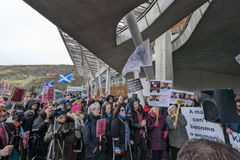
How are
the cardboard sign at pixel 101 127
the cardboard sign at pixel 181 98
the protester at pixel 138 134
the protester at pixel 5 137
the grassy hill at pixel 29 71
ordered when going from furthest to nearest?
the grassy hill at pixel 29 71, the protester at pixel 138 134, the cardboard sign at pixel 181 98, the cardboard sign at pixel 101 127, the protester at pixel 5 137

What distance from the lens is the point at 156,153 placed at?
23.3ft

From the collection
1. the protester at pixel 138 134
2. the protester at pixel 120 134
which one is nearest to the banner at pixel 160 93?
the protester at pixel 138 134

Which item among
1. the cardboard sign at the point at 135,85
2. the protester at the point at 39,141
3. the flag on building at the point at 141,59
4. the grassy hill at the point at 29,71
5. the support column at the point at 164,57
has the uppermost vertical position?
the grassy hill at the point at 29,71

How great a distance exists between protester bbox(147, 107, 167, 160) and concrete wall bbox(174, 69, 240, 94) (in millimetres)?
23198

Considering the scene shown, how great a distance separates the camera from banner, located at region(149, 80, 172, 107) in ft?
23.2

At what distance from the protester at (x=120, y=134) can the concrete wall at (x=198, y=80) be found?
23878 mm

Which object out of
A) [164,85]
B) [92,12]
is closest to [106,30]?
[92,12]

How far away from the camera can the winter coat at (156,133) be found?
7.05 m

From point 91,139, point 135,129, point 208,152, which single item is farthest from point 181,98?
point 208,152

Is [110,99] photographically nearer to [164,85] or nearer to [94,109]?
[164,85]

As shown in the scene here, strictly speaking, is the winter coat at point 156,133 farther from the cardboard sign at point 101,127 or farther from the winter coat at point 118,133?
the cardboard sign at point 101,127

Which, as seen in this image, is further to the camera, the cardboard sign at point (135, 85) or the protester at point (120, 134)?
the cardboard sign at point (135, 85)

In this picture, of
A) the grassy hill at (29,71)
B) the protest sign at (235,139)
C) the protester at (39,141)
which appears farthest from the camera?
the grassy hill at (29,71)

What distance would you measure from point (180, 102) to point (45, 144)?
127 inches
